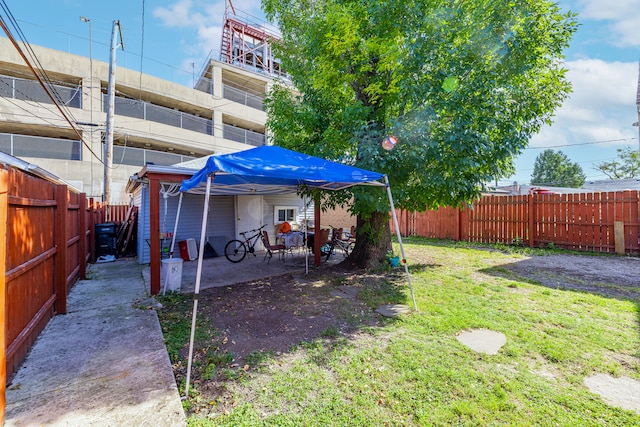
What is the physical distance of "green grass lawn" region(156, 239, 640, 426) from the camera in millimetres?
2072

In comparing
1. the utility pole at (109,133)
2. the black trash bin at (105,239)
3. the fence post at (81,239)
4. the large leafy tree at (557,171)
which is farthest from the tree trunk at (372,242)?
the large leafy tree at (557,171)

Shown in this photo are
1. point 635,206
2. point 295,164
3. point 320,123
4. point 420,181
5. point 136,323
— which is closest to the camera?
point 136,323

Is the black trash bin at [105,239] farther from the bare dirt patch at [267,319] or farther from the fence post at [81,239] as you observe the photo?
the bare dirt patch at [267,319]

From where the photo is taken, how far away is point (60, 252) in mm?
3990

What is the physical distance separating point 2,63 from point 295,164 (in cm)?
1795

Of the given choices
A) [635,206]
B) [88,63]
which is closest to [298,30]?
[635,206]

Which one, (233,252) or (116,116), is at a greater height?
(116,116)

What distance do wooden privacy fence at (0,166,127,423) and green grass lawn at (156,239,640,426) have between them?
5.83ft

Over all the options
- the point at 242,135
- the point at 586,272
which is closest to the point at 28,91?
the point at 242,135

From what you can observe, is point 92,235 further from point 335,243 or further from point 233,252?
point 335,243

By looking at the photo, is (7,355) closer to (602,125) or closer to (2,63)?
(2,63)

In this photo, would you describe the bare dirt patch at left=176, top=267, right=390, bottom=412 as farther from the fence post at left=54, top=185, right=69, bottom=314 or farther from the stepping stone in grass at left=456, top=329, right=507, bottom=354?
the fence post at left=54, top=185, right=69, bottom=314

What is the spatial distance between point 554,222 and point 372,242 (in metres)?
6.53

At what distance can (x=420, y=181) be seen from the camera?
5.45 m
